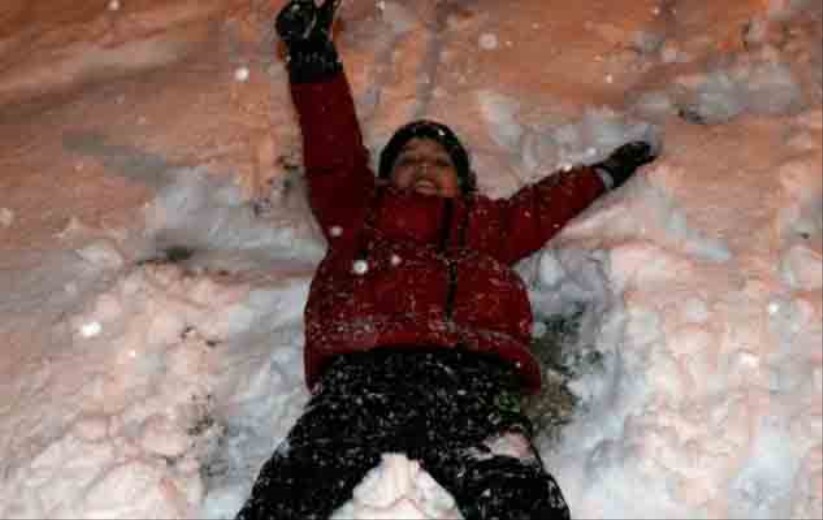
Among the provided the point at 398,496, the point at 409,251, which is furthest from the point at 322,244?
the point at 398,496

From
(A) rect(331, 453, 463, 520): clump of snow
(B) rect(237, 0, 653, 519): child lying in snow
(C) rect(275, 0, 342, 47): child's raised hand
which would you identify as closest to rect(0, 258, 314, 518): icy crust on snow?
(B) rect(237, 0, 653, 519): child lying in snow

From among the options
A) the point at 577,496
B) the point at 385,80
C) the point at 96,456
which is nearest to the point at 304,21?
the point at 385,80

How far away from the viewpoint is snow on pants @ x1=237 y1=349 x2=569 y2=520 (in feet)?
8.88

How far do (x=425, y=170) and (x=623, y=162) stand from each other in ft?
2.42

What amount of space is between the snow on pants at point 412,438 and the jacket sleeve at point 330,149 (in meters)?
0.73

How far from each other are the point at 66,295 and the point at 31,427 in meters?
0.57

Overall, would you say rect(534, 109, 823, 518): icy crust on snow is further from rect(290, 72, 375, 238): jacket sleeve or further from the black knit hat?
rect(290, 72, 375, 238): jacket sleeve

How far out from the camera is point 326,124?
3.64 metres

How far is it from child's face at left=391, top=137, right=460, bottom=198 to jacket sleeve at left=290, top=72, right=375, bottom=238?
0.13m

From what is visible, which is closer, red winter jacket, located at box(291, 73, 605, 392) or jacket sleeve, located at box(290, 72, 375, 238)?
red winter jacket, located at box(291, 73, 605, 392)

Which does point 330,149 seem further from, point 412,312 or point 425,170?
point 412,312

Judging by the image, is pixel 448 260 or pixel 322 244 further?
pixel 322 244

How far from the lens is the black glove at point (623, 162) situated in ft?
12.1

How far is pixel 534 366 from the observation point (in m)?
3.21
